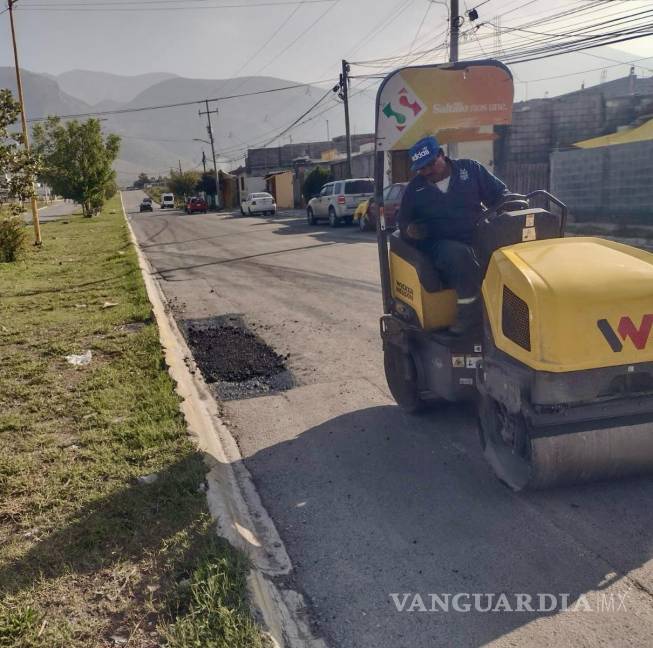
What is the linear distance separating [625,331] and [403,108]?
2835 millimetres

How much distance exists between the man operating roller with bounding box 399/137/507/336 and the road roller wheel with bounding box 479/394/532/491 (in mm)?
726

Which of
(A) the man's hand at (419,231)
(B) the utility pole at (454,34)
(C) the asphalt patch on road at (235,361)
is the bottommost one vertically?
(C) the asphalt patch on road at (235,361)

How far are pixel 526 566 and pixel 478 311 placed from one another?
1.77m

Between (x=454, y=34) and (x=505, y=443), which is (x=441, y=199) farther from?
(x=454, y=34)

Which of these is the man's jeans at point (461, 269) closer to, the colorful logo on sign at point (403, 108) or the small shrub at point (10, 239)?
the colorful logo on sign at point (403, 108)

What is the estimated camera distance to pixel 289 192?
2359 inches

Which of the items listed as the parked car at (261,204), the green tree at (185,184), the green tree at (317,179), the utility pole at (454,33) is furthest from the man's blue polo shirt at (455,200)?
the green tree at (185,184)

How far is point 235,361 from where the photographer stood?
322 inches

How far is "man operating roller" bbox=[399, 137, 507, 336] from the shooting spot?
5070mm

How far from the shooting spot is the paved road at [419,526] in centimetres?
315

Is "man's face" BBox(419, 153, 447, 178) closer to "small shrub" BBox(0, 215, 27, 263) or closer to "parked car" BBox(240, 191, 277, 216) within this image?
"small shrub" BBox(0, 215, 27, 263)

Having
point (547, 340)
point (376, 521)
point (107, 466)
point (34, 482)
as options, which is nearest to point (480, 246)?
point (547, 340)

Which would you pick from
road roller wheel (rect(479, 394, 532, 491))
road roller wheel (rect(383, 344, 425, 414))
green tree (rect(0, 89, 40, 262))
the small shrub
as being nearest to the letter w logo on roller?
road roller wheel (rect(479, 394, 532, 491))
